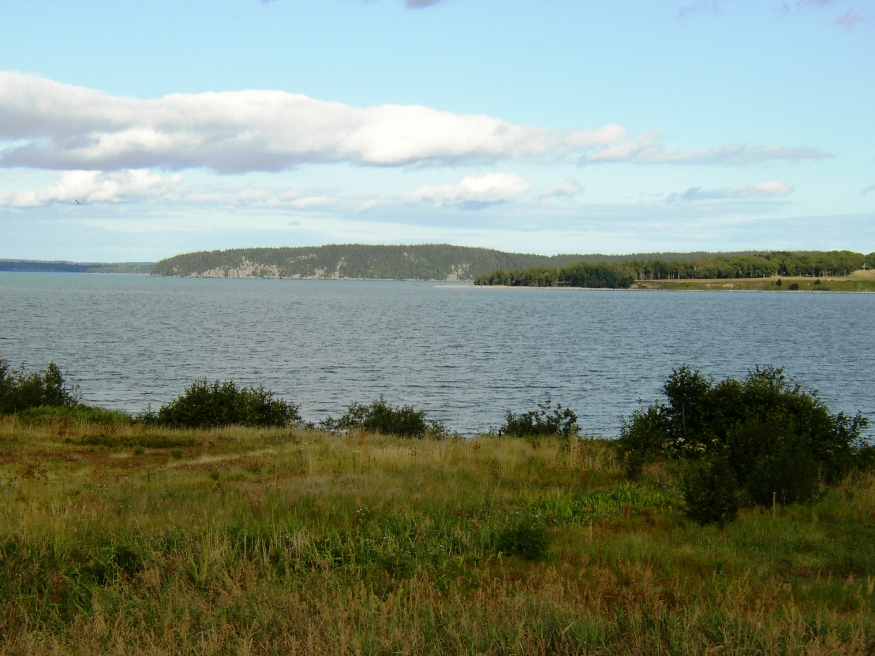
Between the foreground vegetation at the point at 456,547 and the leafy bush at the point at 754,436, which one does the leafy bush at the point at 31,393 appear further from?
the leafy bush at the point at 754,436

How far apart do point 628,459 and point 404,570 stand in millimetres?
9758

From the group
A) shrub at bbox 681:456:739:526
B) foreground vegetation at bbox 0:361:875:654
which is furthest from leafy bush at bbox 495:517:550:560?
shrub at bbox 681:456:739:526

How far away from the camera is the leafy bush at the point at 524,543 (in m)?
8.59

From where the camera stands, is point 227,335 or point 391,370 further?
point 227,335

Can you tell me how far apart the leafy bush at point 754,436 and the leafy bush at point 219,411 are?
1300 centimetres

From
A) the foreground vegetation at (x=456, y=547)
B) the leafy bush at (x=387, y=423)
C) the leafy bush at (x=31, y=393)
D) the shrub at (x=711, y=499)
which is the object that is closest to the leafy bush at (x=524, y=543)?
the foreground vegetation at (x=456, y=547)

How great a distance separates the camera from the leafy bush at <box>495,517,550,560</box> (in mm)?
8594

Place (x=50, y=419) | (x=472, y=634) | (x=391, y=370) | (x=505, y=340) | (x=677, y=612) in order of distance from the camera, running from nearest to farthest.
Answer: (x=472, y=634) → (x=677, y=612) → (x=50, y=419) → (x=391, y=370) → (x=505, y=340)

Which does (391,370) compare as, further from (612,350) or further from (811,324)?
(811,324)

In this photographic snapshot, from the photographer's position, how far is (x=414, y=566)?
7.91m

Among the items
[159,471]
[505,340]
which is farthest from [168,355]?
[159,471]

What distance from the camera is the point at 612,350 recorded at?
6359 centimetres

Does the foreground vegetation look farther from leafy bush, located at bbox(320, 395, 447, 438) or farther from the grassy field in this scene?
leafy bush, located at bbox(320, 395, 447, 438)

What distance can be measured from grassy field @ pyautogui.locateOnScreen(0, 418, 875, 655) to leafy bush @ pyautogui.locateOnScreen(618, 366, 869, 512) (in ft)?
1.92
